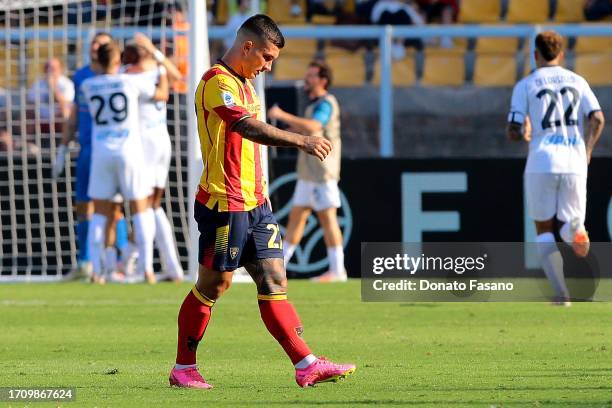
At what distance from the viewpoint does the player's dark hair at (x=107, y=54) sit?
14367mm

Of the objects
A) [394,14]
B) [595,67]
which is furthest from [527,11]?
[595,67]

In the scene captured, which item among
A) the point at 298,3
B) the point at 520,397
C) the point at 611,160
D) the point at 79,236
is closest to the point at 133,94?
the point at 79,236

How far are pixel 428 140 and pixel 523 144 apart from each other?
52.4 inches

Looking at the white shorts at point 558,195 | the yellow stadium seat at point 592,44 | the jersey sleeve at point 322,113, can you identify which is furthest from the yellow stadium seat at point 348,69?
the white shorts at point 558,195

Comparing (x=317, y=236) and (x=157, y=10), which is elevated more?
(x=157, y=10)

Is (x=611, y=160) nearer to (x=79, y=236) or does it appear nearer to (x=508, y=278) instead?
(x=508, y=278)

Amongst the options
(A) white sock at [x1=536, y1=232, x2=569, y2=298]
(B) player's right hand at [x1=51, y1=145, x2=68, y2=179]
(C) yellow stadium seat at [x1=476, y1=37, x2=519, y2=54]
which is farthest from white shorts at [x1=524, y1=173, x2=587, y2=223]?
(C) yellow stadium seat at [x1=476, y1=37, x2=519, y2=54]

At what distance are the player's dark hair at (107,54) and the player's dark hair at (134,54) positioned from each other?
12 centimetres

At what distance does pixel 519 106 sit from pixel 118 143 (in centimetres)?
464

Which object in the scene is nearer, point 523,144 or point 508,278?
point 508,278

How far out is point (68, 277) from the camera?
1570cm

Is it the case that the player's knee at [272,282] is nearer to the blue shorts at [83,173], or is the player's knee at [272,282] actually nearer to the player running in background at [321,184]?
the player running in background at [321,184]

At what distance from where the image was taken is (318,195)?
15.0m

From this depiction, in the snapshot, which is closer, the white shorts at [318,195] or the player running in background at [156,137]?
the player running in background at [156,137]
